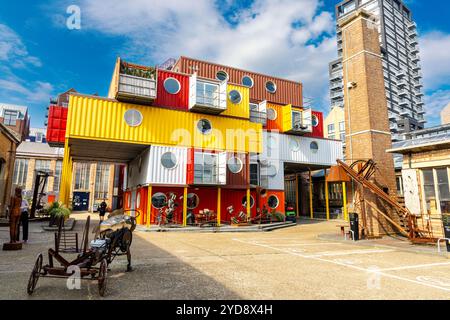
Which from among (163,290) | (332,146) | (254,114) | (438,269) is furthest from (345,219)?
(163,290)

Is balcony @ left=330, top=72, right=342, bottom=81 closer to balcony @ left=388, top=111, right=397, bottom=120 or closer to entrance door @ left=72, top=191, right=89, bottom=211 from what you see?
balcony @ left=388, top=111, right=397, bottom=120

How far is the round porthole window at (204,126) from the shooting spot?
22394 mm

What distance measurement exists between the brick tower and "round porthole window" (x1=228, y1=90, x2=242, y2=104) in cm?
1016

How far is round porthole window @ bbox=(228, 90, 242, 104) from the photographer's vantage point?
79.6 feet

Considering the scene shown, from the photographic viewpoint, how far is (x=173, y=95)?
22.0 m

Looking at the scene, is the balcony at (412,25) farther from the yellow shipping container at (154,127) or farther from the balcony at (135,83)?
the balcony at (135,83)

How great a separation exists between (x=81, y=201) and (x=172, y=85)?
127 ft

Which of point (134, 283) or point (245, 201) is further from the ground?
point (245, 201)

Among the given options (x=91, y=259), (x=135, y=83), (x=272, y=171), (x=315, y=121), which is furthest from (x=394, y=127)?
(x=91, y=259)

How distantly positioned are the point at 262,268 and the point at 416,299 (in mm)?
3401

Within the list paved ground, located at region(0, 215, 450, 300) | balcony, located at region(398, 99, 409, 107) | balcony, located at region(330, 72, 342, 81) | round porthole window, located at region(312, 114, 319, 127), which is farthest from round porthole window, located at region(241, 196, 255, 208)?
balcony, located at region(398, 99, 409, 107)

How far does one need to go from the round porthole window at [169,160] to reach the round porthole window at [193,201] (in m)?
2.87

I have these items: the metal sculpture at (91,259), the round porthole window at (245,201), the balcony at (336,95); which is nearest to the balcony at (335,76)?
the balcony at (336,95)

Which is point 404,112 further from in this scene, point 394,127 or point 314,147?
point 314,147
